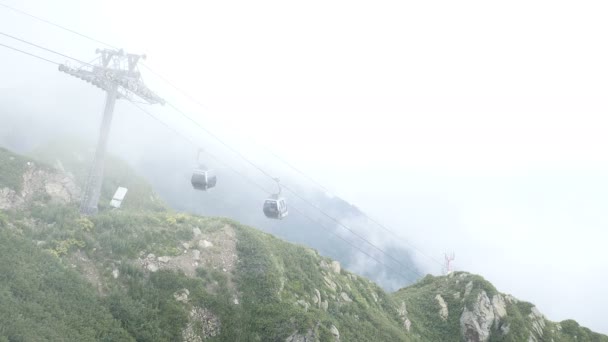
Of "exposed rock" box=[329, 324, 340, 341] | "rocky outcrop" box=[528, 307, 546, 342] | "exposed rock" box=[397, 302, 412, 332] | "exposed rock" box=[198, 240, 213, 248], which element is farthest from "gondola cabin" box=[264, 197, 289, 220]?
"rocky outcrop" box=[528, 307, 546, 342]

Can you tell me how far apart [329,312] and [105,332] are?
50.9 ft

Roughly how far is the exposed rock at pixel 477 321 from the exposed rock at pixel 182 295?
1145 inches

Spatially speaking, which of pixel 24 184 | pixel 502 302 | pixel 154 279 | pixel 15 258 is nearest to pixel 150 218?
pixel 154 279

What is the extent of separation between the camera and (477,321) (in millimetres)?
41938

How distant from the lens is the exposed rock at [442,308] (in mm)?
43450

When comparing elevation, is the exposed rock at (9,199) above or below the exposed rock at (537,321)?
below

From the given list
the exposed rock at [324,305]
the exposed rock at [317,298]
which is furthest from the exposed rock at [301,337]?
the exposed rock at [324,305]

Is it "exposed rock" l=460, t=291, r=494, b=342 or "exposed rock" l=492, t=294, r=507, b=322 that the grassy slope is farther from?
"exposed rock" l=460, t=291, r=494, b=342

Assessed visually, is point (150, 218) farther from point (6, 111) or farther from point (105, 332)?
point (6, 111)

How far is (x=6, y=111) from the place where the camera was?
12600 cm

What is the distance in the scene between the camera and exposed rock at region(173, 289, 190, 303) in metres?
24.9

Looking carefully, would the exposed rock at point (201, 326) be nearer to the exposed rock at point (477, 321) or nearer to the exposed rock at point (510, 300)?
the exposed rock at point (477, 321)

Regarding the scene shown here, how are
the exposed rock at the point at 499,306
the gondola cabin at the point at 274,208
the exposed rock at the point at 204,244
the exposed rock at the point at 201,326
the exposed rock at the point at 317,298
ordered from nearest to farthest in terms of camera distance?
the exposed rock at the point at 201,326 → the exposed rock at the point at 204,244 → the exposed rock at the point at 317,298 → the gondola cabin at the point at 274,208 → the exposed rock at the point at 499,306

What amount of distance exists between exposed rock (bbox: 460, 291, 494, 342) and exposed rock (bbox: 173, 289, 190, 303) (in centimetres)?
2908
